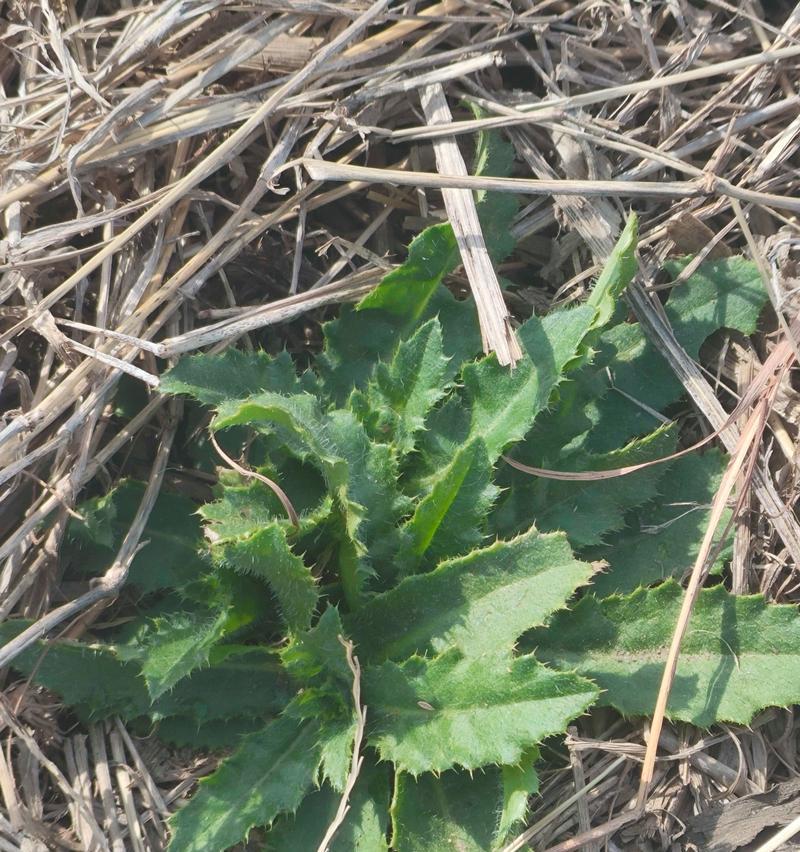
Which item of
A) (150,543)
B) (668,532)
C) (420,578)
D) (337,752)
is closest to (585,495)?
(668,532)

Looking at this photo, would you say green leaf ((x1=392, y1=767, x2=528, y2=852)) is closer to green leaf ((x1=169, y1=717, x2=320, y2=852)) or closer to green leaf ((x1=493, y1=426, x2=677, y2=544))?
green leaf ((x1=169, y1=717, x2=320, y2=852))

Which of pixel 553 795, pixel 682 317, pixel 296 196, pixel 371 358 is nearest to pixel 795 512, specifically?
pixel 682 317

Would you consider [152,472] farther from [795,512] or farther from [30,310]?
[795,512]

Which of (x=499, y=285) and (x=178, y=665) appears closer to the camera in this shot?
(x=178, y=665)

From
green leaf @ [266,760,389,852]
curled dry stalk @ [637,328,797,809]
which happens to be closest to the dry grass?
curled dry stalk @ [637,328,797,809]

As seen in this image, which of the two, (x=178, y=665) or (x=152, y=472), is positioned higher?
(x=152, y=472)

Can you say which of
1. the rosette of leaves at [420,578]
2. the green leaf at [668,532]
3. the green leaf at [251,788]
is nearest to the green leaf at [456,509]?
the rosette of leaves at [420,578]

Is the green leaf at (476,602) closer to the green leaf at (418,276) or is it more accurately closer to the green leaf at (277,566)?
the green leaf at (277,566)
